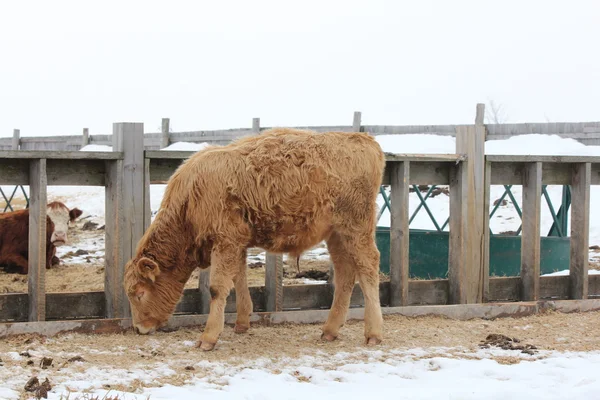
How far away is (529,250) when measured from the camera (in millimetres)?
8875

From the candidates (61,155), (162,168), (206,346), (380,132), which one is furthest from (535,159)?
(380,132)

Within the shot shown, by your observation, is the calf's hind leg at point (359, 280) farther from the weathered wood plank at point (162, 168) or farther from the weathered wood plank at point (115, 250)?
the weathered wood plank at point (115, 250)

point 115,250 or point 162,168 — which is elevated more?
point 162,168

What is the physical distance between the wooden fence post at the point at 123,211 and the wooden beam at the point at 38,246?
0.62 meters

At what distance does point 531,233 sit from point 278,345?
12.3 feet

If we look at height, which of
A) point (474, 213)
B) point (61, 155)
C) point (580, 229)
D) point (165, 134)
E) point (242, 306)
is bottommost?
point (242, 306)

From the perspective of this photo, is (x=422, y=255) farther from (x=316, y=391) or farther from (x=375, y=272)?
(x=316, y=391)

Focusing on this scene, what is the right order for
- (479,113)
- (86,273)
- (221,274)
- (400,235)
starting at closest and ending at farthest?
(221,274), (400,235), (86,273), (479,113)

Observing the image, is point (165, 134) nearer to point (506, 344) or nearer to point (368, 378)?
Answer: point (506, 344)

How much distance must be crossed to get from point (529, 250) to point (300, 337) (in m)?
3.32

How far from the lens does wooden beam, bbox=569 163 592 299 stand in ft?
30.0

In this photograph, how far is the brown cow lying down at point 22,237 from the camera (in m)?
11.5

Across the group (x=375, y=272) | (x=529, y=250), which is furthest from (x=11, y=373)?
(x=529, y=250)

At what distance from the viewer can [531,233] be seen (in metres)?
8.86
